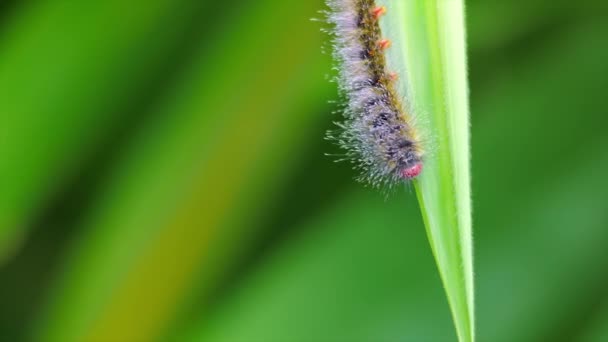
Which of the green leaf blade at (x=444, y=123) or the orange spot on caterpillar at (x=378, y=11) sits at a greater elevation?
the orange spot on caterpillar at (x=378, y=11)

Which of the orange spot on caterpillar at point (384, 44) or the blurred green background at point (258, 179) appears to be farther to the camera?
the blurred green background at point (258, 179)

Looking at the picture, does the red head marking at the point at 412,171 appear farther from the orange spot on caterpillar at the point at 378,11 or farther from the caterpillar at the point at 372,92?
the orange spot on caterpillar at the point at 378,11

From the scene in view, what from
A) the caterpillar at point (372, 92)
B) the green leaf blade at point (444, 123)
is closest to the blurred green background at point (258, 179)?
the caterpillar at point (372, 92)

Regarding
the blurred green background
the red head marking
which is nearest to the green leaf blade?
the red head marking

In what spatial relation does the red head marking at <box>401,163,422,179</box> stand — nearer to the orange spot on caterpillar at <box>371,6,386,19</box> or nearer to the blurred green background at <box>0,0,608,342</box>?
the orange spot on caterpillar at <box>371,6,386,19</box>

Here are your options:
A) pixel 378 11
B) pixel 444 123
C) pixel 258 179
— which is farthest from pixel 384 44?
pixel 258 179

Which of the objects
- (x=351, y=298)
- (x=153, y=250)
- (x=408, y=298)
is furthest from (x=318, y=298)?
(x=153, y=250)
